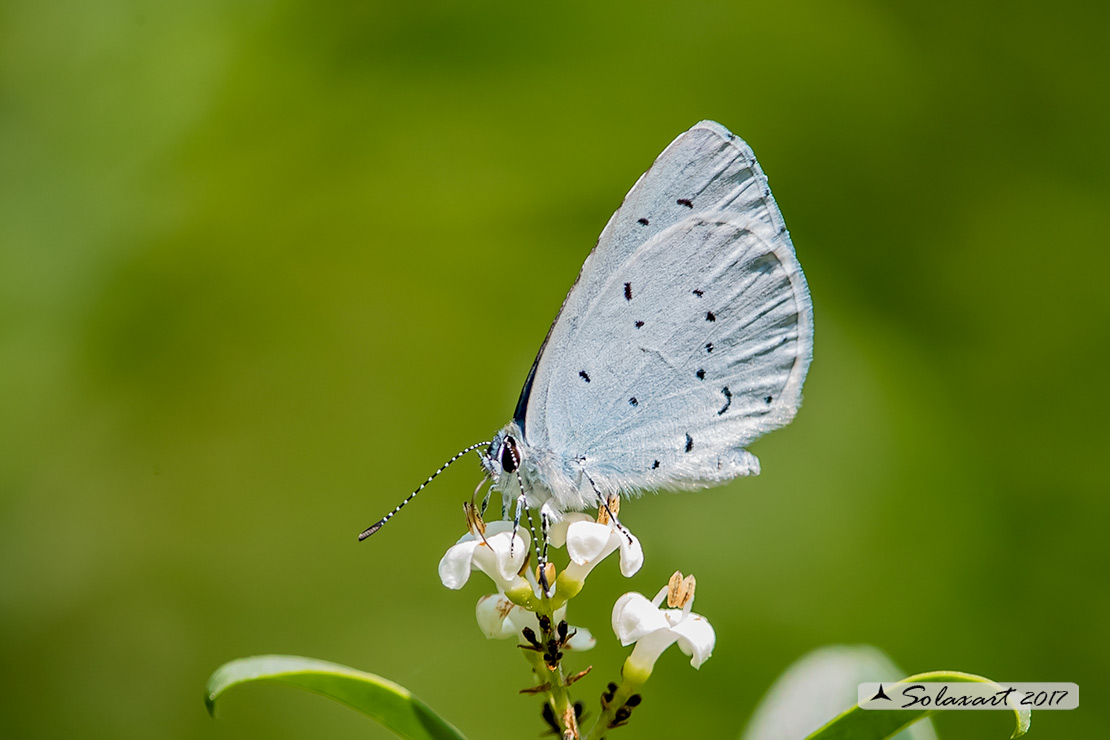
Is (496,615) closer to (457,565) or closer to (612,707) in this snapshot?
(457,565)

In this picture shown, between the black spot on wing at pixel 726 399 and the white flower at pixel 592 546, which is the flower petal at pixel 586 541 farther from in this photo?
the black spot on wing at pixel 726 399

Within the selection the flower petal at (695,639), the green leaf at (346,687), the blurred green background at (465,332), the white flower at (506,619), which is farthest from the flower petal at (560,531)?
the blurred green background at (465,332)

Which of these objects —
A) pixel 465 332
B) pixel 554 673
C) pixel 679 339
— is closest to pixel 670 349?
pixel 679 339

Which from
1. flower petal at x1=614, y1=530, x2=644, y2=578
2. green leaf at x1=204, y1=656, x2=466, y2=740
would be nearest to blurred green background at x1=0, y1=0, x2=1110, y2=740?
flower petal at x1=614, y1=530, x2=644, y2=578

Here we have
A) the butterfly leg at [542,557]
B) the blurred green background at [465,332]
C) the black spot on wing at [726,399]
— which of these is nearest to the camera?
the butterfly leg at [542,557]

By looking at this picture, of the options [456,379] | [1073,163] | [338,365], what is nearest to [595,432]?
[456,379]

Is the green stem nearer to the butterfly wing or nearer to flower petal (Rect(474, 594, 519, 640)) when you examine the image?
flower petal (Rect(474, 594, 519, 640))

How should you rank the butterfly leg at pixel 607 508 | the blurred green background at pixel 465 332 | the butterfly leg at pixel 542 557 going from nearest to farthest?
the butterfly leg at pixel 542 557 → the butterfly leg at pixel 607 508 → the blurred green background at pixel 465 332
